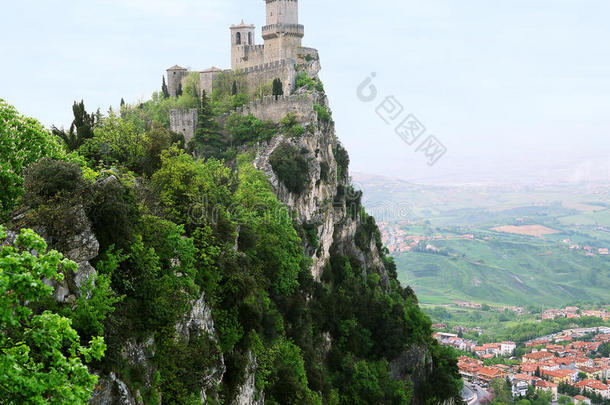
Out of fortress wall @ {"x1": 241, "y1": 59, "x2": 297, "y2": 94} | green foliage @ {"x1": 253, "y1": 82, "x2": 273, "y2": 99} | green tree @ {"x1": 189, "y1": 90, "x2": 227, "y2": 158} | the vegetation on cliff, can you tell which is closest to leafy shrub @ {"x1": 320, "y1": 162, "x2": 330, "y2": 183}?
the vegetation on cliff

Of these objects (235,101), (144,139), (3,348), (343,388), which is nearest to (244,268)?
(144,139)

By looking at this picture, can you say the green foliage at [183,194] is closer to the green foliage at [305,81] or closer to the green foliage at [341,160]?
the green foliage at [305,81]

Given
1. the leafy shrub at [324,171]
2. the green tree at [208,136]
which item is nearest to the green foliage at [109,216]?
the green tree at [208,136]

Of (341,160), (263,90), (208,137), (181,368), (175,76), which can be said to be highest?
(175,76)

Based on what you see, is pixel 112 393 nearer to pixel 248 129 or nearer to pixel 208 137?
pixel 208 137

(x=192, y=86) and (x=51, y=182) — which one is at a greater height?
(x=192, y=86)

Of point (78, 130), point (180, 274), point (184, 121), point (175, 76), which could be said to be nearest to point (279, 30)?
point (175, 76)

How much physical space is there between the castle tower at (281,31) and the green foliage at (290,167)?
17242 mm

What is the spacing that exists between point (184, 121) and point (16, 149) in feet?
114

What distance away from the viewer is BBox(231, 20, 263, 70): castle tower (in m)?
64.6

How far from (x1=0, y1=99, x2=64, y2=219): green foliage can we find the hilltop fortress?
39552 millimetres

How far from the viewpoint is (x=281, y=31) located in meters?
63.6

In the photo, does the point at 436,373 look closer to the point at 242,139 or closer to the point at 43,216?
the point at 242,139

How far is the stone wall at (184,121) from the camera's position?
179 ft
